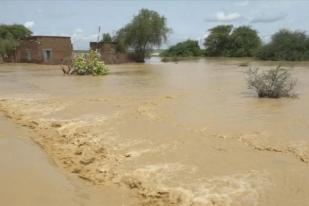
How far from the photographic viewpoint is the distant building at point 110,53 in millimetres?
47344

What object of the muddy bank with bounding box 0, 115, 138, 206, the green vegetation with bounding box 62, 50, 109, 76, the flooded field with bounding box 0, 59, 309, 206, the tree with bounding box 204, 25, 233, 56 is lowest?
the muddy bank with bounding box 0, 115, 138, 206

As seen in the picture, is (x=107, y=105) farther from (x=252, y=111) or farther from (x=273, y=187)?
(x=273, y=187)

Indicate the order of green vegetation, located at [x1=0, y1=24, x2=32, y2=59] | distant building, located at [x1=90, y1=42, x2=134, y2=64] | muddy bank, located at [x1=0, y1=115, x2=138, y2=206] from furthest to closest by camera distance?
green vegetation, located at [x1=0, y1=24, x2=32, y2=59] < distant building, located at [x1=90, y1=42, x2=134, y2=64] < muddy bank, located at [x1=0, y1=115, x2=138, y2=206]

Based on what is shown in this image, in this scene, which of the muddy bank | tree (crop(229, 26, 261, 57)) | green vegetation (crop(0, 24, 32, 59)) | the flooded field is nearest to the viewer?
the muddy bank

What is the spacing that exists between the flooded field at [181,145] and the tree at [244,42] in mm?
55641

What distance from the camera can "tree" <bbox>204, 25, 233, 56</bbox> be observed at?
7194 centimetres

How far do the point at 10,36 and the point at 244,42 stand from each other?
34.8 meters

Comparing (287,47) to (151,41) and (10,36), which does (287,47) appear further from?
(10,36)

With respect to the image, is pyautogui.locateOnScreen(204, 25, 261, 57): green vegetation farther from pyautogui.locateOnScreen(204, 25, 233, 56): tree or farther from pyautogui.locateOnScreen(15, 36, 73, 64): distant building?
pyautogui.locateOnScreen(15, 36, 73, 64): distant building

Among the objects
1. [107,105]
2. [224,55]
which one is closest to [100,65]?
[107,105]

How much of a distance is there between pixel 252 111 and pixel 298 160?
492 cm

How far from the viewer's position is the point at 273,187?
5.72 metres

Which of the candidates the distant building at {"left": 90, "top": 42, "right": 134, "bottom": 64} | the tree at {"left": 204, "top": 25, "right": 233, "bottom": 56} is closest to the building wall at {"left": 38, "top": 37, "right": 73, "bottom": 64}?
the distant building at {"left": 90, "top": 42, "right": 134, "bottom": 64}

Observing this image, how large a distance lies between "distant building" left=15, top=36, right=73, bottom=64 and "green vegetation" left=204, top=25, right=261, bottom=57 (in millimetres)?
31382
